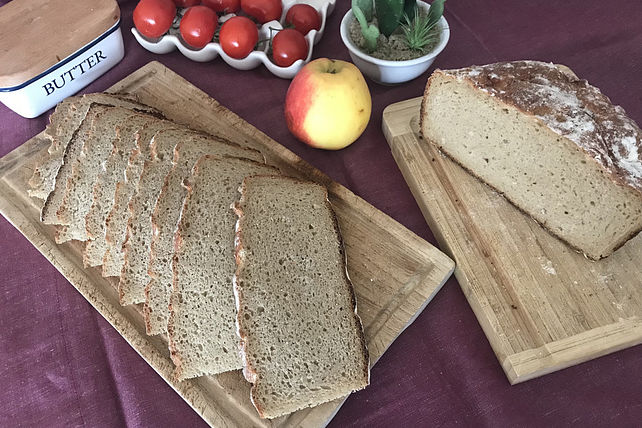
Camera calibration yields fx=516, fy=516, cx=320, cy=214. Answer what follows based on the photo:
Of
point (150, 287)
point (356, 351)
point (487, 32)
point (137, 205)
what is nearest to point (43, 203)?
point (137, 205)

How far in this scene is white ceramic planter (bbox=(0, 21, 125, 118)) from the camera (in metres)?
2.50

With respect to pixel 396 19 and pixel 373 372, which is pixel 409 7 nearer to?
pixel 396 19

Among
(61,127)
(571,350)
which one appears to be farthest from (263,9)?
(571,350)

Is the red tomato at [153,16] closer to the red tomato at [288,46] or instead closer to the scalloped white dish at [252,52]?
the scalloped white dish at [252,52]

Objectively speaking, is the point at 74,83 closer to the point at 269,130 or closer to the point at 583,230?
the point at 269,130

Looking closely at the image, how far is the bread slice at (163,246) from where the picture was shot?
1941 millimetres

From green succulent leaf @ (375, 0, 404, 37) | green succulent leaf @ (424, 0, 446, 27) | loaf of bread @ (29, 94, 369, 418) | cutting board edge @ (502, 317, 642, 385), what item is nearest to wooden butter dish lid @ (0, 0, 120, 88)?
loaf of bread @ (29, 94, 369, 418)

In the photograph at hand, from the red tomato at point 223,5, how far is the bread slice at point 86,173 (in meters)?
0.88

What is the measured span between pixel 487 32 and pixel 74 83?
2.34 meters

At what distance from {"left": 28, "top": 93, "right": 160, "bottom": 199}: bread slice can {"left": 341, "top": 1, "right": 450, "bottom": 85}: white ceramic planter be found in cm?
103

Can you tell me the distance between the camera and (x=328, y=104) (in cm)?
231

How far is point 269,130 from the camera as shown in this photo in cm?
266

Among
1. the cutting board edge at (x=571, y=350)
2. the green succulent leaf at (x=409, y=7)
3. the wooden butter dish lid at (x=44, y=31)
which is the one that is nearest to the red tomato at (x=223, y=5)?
the wooden butter dish lid at (x=44, y=31)

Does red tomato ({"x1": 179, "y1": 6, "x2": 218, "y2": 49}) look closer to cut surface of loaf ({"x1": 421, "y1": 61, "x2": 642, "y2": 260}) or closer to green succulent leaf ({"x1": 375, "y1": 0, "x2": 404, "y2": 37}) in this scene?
green succulent leaf ({"x1": 375, "y1": 0, "x2": 404, "y2": 37})
